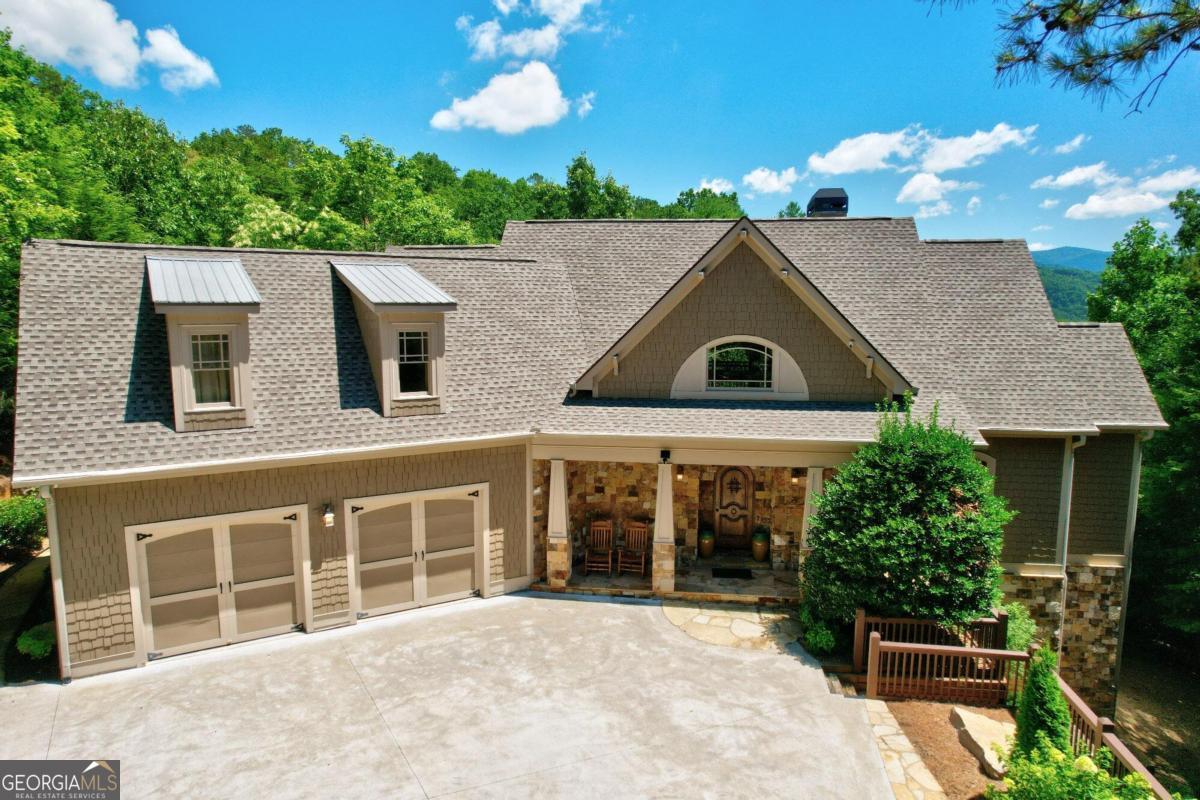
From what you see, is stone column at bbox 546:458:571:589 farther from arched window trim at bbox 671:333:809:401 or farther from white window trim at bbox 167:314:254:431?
white window trim at bbox 167:314:254:431

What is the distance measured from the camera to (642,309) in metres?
15.1

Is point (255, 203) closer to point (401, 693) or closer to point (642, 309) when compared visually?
point (642, 309)

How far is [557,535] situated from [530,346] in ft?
13.4

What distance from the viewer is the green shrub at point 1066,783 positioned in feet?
19.4

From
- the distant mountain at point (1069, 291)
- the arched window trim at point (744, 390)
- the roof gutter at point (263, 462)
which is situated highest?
the distant mountain at point (1069, 291)

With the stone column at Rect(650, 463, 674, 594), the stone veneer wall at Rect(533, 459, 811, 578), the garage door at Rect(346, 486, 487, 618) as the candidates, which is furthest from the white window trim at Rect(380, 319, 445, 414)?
the stone column at Rect(650, 463, 674, 594)

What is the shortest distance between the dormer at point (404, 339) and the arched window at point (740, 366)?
5.49m

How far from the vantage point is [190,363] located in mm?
9859

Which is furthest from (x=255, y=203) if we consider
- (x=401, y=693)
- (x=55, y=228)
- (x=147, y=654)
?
(x=401, y=693)

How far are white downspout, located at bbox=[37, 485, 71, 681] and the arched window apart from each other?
10.9 metres

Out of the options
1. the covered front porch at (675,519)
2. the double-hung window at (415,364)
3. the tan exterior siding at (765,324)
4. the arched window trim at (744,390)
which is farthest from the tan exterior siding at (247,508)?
the tan exterior siding at (765,324)

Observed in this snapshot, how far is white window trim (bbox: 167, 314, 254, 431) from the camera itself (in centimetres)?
972

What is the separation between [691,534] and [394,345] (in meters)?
7.70

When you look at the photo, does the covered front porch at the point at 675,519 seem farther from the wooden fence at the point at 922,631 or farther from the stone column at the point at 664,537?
the wooden fence at the point at 922,631
